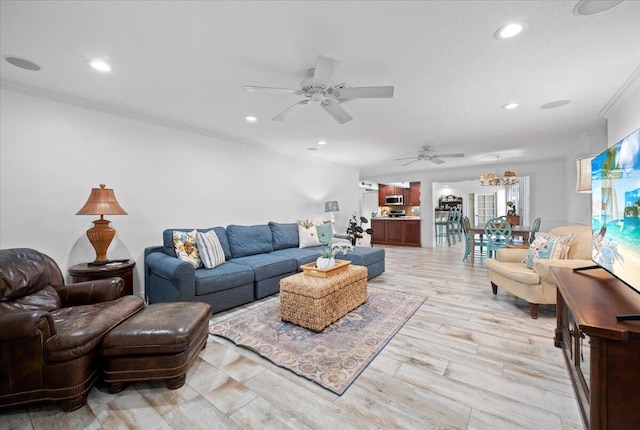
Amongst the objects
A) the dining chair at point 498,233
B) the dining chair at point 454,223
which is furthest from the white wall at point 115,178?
the dining chair at point 454,223

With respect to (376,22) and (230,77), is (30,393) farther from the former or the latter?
(376,22)

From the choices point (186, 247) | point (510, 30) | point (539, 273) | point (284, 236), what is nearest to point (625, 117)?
point (539, 273)

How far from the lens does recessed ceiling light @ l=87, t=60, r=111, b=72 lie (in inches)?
88.3

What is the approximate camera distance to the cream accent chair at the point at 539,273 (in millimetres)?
2670

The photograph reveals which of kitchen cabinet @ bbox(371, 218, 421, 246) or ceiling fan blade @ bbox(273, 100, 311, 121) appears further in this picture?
kitchen cabinet @ bbox(371, 218, 421, 246)

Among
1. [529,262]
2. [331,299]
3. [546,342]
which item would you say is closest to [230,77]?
[331,299]

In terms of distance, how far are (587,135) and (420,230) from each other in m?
4.39

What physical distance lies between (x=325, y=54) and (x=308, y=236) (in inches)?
129

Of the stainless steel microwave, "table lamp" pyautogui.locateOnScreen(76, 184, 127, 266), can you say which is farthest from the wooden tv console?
the stainless steel microwave

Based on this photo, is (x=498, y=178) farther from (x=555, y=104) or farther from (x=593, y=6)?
(x=593, y=6)

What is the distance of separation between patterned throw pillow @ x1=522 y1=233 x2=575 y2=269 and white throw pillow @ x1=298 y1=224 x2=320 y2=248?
313cm

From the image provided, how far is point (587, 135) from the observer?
4418 mm

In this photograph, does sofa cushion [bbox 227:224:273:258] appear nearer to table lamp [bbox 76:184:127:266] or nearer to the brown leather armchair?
table lamp [bbox 76:184:127:266]

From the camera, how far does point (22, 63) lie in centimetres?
226
